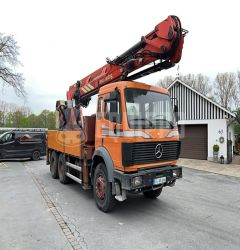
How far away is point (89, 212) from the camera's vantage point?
544 cm

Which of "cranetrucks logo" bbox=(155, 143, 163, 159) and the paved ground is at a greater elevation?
"cranetrucks logo" bbox=(155, 143, 163, 159)

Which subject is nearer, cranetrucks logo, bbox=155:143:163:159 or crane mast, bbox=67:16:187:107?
crane mast, bbox=67:16:187:107

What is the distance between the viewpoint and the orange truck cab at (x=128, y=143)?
486 cm

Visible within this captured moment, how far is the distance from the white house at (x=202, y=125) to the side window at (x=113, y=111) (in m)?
8.69

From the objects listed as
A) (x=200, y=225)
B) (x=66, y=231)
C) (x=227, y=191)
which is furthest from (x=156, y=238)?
(x=227, y=191)

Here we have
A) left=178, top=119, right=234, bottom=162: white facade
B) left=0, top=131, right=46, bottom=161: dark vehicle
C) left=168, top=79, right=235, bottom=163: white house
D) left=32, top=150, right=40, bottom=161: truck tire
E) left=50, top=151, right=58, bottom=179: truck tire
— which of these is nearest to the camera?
left=50, top=151, right=58, bottom=179: truck tire

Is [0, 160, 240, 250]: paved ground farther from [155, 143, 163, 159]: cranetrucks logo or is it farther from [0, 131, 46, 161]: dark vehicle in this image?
[0, 131, 46, 161]: dark vehicle

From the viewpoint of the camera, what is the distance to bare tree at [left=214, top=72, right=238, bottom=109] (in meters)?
39.8

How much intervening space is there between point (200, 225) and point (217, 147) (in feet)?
32.9

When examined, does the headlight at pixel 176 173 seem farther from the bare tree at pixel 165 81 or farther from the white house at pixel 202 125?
the bare tree at pixel 165 81

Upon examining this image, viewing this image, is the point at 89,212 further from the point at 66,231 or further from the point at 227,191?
the point at 227,191

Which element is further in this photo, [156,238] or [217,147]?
[217,147]

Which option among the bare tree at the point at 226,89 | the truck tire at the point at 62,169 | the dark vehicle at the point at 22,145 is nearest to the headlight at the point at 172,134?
the truck tire at the point at 62,169

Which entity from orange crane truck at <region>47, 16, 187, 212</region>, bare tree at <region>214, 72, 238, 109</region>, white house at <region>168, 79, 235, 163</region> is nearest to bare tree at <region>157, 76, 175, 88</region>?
bare tree at <region>214, 72, 238, 109</region>
